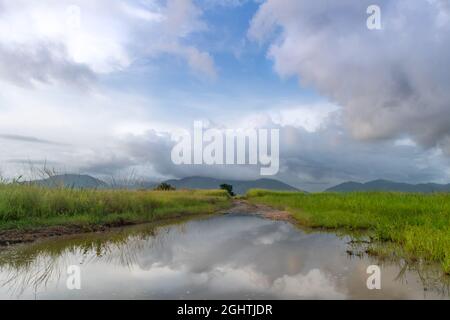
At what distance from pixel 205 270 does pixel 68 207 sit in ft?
25.5

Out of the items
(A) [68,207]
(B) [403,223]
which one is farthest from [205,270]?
(A) [68,207]

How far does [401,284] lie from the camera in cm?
608

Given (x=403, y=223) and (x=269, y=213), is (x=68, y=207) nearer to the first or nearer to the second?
(x=269, y=213)

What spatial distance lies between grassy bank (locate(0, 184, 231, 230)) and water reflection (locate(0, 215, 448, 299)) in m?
1.70

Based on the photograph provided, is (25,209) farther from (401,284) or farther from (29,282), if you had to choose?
(401,284)

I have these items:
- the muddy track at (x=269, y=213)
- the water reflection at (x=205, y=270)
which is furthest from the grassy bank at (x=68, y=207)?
the muddy track at (x=269, y=213)

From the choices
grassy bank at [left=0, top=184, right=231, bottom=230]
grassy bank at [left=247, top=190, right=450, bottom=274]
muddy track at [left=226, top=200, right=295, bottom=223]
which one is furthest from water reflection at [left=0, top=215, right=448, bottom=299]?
muddy track at [left=226, top=200, right=295, bottom=223]

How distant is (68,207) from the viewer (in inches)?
509

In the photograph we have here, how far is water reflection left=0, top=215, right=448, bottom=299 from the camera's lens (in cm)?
573

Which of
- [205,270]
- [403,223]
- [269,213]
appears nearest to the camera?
[205,270]

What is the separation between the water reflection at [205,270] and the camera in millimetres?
5727
